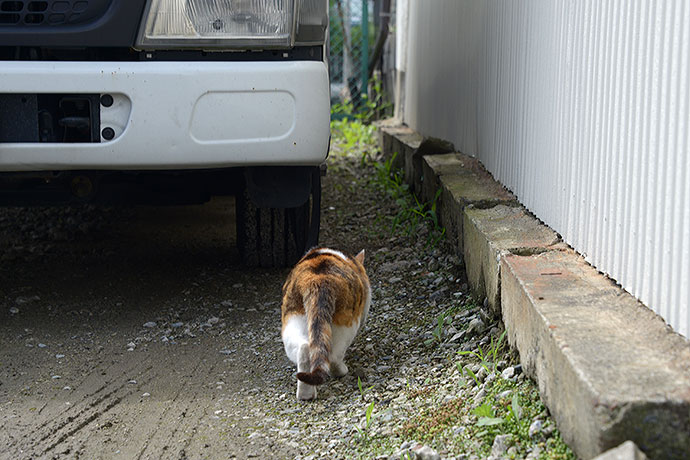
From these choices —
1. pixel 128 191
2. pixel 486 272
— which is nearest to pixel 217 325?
pixel 128 191

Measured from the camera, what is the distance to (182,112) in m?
3.40

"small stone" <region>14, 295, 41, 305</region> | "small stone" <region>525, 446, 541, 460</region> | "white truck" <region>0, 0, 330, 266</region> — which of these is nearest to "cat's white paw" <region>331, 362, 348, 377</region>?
"white truck" <region>0, 0, 330, 266</region>

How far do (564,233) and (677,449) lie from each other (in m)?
1.43

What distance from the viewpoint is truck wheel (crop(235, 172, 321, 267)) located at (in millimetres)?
4375

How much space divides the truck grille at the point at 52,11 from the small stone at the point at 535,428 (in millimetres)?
2266

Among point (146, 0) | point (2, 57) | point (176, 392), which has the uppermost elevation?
point (146, 0)

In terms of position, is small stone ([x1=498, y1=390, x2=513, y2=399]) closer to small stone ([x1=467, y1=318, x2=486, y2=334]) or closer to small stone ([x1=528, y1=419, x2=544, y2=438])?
small stone ([x1=528, y1=419, x2=544, y2=438])

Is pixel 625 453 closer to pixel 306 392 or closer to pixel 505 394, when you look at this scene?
pixel 505 394

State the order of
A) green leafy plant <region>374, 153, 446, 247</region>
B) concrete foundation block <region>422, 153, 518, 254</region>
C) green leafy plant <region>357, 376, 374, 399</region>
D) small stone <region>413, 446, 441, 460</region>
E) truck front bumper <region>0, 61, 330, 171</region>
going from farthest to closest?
green leafy plant <region>374, 153, 446, 247</region>, concrete foundation block <region>422, 153, 518, 254</region>, truck front bumper <region>0, 61, 330, 171</region>, green leafy plant <region>357, 376, 374, 399</region>, small stone <region>413, 446, 441, 460</region>

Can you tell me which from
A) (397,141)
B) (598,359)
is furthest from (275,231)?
(397,141)

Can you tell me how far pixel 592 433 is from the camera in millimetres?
1932

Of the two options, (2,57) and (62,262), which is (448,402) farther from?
(62,262)

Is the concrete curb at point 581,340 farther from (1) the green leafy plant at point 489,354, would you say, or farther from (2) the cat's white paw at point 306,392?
(2) the cat's white paw at point 306,392

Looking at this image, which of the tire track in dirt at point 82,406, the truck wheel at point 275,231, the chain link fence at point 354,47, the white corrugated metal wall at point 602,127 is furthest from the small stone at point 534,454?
the chain link fence at point 354,47
